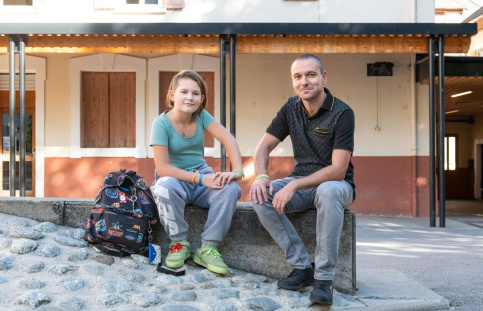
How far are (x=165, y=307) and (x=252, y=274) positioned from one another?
938mm

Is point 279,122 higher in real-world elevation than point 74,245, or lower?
higher

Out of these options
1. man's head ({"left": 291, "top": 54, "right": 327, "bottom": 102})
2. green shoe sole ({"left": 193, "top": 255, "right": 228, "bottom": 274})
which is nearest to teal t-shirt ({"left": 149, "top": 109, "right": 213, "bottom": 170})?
green shoe sole ({"left": 193, "top": 255, "right": 228, "bottom": 274})

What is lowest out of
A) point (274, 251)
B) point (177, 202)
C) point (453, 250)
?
point (453, 250)

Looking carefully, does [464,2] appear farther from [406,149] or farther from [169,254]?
[169,254]

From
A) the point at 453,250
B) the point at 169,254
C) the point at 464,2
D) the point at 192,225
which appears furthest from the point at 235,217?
the point at 464,2

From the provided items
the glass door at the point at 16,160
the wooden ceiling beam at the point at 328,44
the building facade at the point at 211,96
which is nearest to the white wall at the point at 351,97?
the building facade at the point at 211,96

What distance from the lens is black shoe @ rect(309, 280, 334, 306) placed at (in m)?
3.33

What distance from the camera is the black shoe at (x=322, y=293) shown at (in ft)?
10.9

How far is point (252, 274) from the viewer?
404cm

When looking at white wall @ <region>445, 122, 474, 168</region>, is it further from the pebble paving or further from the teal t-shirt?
the pebble paving

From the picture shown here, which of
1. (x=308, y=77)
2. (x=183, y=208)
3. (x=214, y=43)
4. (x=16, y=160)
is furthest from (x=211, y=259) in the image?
(x=16, y=160)

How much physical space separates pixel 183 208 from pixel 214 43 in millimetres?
5796

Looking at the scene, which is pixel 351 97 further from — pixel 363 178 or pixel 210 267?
pixel 210 267

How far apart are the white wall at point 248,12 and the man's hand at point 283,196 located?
7.71 metres
